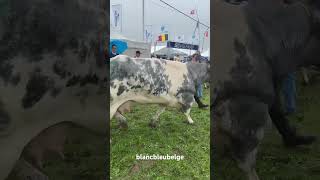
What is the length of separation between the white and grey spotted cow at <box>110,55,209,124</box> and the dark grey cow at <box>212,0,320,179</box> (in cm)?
18

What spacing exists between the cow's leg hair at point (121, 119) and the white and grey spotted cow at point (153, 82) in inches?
1.0

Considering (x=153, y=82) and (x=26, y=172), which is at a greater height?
(x=153, y=82)

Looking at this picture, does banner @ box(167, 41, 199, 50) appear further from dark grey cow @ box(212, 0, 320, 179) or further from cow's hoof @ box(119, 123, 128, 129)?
cow's hoof @ box(119, 123, 128, 129)

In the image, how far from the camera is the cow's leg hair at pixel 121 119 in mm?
2424

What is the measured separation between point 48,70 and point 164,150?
2.88 ft

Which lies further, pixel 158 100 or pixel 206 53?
pixel 158 100

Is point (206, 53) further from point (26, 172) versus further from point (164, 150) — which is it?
point (26, 172)

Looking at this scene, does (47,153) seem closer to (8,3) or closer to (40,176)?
(40,176)

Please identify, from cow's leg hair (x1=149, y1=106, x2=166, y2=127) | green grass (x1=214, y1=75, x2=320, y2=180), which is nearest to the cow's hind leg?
cow's leg hair (x1=149, y1=106, x2=166, y2=127)

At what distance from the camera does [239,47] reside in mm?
2346

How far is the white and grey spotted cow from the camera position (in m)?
2.42

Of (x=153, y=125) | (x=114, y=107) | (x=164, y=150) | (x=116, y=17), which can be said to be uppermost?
(x=116, y=17)

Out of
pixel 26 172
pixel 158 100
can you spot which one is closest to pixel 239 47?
pixel 158 100

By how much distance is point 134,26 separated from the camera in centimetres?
241
